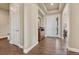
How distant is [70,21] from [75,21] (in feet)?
0.39

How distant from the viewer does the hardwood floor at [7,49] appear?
284 cm

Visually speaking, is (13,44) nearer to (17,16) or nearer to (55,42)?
(17,16)

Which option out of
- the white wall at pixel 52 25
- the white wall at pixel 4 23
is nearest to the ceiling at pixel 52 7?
the white wall at pixel 52 25

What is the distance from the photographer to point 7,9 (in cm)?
305

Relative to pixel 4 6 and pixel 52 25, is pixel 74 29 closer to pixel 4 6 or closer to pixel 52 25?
pixel 52 25

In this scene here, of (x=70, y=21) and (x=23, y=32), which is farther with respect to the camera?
(x=70, y=21)

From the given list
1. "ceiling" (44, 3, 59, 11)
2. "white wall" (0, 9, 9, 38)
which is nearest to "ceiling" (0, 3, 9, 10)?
"white wall" (0, 9, 9, 38)

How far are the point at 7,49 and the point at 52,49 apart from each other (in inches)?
39.7

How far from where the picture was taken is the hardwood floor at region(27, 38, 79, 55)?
287 centimetres

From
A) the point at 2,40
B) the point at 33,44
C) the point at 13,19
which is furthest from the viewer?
the point at 33,44

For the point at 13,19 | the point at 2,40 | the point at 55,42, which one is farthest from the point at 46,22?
the point at 2,40

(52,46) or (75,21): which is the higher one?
(75,21)

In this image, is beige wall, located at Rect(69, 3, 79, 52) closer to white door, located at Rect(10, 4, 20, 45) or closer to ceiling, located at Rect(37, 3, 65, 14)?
ceiling, located at Rect(37, 3, 65, 14)

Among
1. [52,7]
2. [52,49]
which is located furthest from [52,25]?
[52,49]
